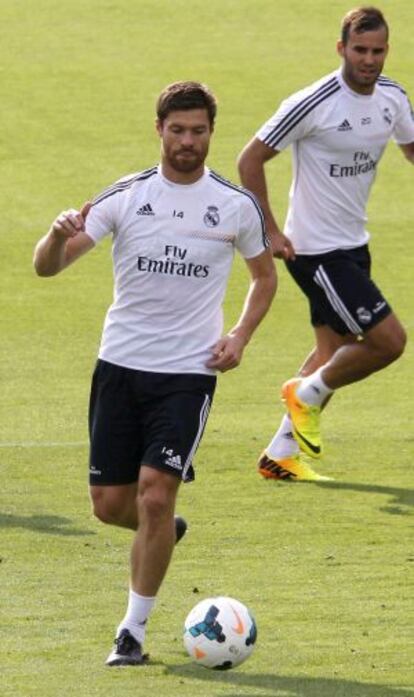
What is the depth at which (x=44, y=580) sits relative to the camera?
9.77 meters

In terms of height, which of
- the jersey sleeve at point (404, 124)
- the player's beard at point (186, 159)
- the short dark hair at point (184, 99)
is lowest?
the jersey sleeve at point (404, 124)

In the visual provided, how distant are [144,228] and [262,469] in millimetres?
3814

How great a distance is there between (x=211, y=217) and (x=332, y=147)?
10.5ft

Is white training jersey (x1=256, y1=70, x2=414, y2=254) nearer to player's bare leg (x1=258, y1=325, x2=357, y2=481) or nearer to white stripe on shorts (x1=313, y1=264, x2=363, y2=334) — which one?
white stripe on shorts (x1=313, y1=264, x2=363, y2=334)

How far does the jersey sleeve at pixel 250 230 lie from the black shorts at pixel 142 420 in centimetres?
58

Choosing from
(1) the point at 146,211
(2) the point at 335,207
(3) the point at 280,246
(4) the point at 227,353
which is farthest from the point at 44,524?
(1) the point at 146,211

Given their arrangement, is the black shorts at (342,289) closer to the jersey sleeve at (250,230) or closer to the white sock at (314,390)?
the white sock at (314,390)

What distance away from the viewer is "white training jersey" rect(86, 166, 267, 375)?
8.65 metres

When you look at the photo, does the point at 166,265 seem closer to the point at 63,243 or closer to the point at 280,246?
the point at 63,243

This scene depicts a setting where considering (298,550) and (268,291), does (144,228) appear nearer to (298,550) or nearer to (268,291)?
(268,291)

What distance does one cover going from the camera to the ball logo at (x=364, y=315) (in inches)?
460

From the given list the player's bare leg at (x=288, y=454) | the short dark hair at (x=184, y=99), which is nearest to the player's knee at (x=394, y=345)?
the player's bare leg at (x=288, y=454)

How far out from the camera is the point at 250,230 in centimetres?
883

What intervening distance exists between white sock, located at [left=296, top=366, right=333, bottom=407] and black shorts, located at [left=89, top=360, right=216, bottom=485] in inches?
135
